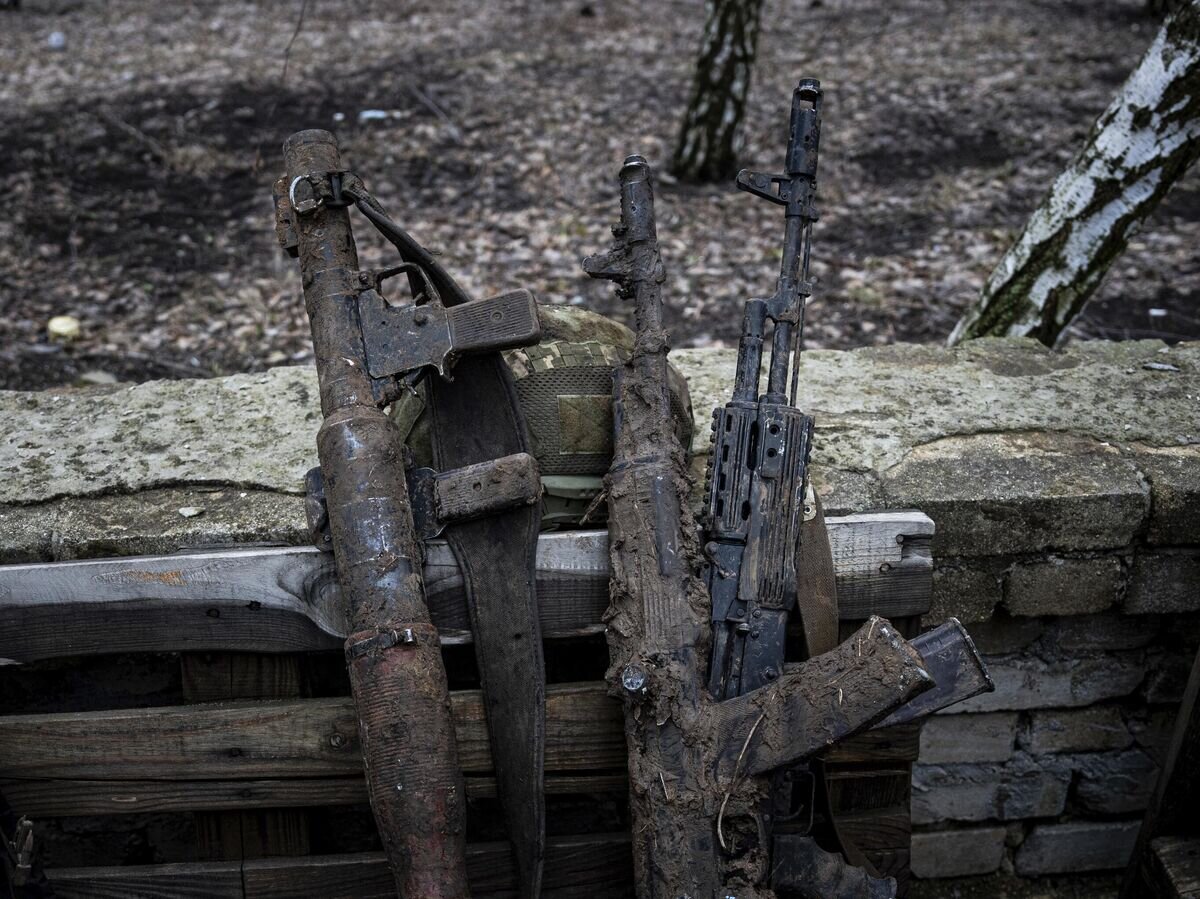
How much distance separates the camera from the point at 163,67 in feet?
30.6

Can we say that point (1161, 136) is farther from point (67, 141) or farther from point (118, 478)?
point (67, 141)

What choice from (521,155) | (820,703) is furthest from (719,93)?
(820,703)

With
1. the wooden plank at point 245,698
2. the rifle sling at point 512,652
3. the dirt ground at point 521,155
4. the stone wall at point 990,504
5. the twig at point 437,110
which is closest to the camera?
the rifle sling at point 512,652

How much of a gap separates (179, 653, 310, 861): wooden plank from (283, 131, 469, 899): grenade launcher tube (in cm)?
45

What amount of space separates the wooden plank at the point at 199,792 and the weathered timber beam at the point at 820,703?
39cm

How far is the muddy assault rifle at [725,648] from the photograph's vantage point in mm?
2045

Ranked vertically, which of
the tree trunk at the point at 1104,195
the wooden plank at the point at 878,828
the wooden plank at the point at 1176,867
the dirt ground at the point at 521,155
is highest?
the dirt ground at the point at 521,155

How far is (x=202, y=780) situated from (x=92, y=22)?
1119 cm

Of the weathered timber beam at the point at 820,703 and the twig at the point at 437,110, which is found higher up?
the twig at the point at 437,110

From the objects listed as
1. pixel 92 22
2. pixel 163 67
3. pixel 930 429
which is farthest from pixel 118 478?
pixel 92 22

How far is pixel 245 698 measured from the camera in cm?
239

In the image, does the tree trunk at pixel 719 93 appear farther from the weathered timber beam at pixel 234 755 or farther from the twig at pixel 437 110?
the weathered timber beam at pixel 234 755

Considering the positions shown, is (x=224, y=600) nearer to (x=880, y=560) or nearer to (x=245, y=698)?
(x=245, y=698)

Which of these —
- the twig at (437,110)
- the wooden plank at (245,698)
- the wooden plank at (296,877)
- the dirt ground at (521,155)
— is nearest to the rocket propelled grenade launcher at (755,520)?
the wooden plank at (296,877)
